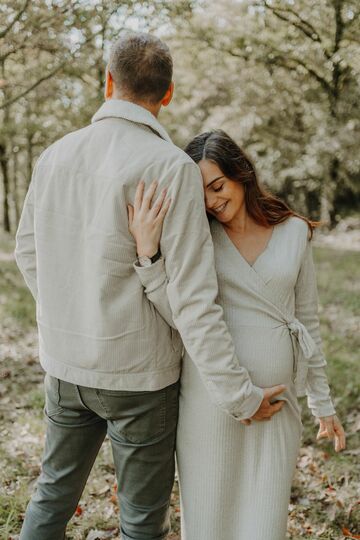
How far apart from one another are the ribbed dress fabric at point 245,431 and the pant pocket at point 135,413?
0.56 ft

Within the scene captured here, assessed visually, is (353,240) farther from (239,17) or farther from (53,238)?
(53,238)

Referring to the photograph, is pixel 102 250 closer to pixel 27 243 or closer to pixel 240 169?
pixel 27 243

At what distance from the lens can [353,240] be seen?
47.0 feet

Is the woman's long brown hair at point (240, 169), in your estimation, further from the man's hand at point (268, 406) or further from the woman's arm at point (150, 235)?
the man's hand at point (268, 406)

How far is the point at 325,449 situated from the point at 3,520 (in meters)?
2.29

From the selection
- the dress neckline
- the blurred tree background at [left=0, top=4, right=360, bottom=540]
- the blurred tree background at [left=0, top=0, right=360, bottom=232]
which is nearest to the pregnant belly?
the dress neckline

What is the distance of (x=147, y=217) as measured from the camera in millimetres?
1885

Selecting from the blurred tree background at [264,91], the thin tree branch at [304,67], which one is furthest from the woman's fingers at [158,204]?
the thin tree branch at [304,67]

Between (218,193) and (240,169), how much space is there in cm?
14

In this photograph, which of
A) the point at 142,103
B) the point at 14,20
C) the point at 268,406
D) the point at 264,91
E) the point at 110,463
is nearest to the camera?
the point at 142,103

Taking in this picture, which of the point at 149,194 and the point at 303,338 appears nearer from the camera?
the point at 149,194

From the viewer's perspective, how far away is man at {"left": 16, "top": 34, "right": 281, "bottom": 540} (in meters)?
1.92

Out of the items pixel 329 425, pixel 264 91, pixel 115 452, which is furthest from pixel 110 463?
pixel 264 91

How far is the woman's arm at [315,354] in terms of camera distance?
235cm
